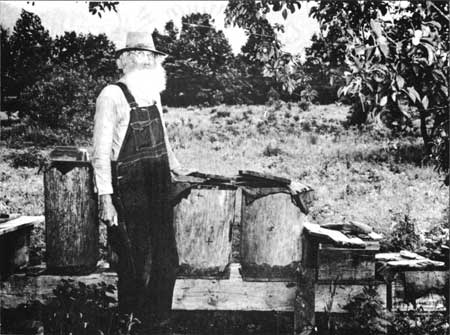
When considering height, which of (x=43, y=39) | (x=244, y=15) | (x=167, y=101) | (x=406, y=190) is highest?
(x=244, y=15)

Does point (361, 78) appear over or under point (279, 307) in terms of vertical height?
over

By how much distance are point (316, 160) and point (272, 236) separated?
277 centimetres

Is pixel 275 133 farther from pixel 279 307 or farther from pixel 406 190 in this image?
pixel 279 307

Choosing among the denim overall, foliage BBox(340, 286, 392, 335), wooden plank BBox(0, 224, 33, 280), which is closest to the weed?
the denim overall

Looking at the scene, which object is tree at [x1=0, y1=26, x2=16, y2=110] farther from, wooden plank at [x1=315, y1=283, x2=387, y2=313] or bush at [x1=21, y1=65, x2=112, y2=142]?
wooden plank at [x1=315, y1=283, x2=387, y2=313]

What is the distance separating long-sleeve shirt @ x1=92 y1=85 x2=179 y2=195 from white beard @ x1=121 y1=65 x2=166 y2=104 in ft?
0.40

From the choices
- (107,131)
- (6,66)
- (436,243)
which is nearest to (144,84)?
(107,131)

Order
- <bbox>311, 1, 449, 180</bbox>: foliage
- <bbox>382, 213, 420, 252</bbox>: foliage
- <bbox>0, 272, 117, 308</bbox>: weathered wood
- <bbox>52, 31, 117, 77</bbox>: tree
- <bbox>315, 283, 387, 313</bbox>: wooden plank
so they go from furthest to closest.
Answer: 1. <bbox>382, 213, 420, 252</bbox>: foliage
2. <bbox>52, 31, 117, 77</bbox>: tree
3. <bbox>315, 283, 387, 313</bbox>: wooden plank
4. <bbox>0, 272, 117, 308</bbox>: weathered wood
5. <bbox>311, 1, 449, 180</bbox>: foliage

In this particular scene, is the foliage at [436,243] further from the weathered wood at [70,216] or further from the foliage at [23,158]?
the foliage at [23,158]

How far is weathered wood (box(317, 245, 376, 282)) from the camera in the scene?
3.74 metres

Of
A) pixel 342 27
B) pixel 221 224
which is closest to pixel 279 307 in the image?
pixel 221 224

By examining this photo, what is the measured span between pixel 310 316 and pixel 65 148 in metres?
2.44

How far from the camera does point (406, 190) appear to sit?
6250 millimetres

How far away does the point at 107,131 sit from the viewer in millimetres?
3453
